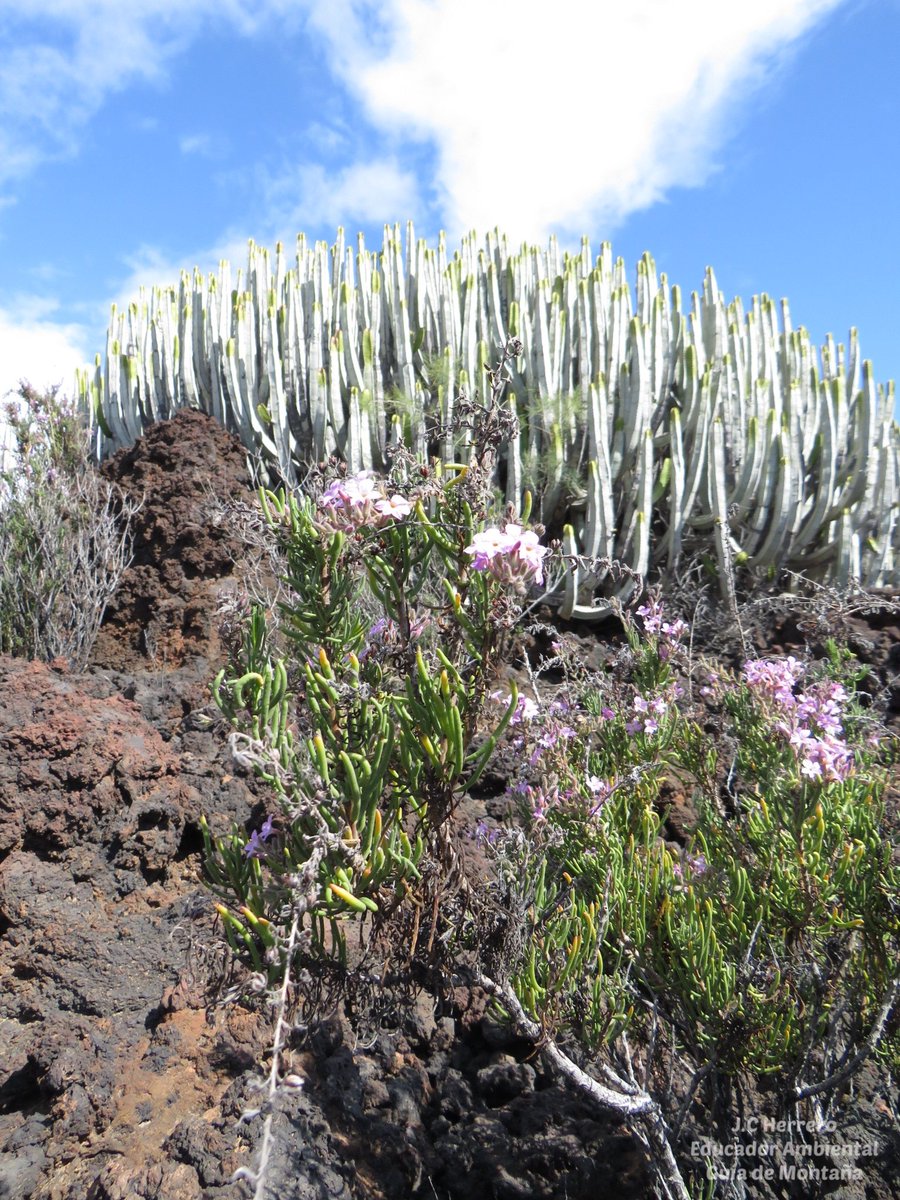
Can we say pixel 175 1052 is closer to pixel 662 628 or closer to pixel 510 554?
pixel 510 554

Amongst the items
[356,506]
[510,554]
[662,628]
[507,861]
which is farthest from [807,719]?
[356,506]

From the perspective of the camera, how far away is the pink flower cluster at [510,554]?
1491 mm

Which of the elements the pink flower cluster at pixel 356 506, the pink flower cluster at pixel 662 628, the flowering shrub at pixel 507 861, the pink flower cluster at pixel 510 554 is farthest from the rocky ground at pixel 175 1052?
the pink flower cluster at pixel 662 628

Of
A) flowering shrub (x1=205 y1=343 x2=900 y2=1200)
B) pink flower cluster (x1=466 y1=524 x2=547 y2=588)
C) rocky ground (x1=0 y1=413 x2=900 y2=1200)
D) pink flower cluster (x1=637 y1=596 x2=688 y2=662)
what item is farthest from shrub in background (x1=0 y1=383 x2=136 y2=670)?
pink flower cluster (x1=466 y1=524 x2=547 y2=588)

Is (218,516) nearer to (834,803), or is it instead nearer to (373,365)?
(834,803)

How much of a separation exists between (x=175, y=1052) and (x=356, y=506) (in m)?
1.52

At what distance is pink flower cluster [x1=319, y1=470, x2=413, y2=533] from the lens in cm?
158

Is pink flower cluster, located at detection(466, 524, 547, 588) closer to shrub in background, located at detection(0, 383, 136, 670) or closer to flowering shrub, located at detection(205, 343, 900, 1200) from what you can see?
flowering shrub, located at detection(205, 343, 900, 1200)

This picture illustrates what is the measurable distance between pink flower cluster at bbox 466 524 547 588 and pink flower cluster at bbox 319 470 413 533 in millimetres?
187

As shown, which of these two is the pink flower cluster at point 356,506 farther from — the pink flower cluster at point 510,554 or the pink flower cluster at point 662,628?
the pink flower cluster at point 662,628

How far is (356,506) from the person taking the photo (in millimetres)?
1590

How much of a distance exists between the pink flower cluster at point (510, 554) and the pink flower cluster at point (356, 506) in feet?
0.61

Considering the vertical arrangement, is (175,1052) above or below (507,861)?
below

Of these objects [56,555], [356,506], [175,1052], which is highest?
[56,555]
